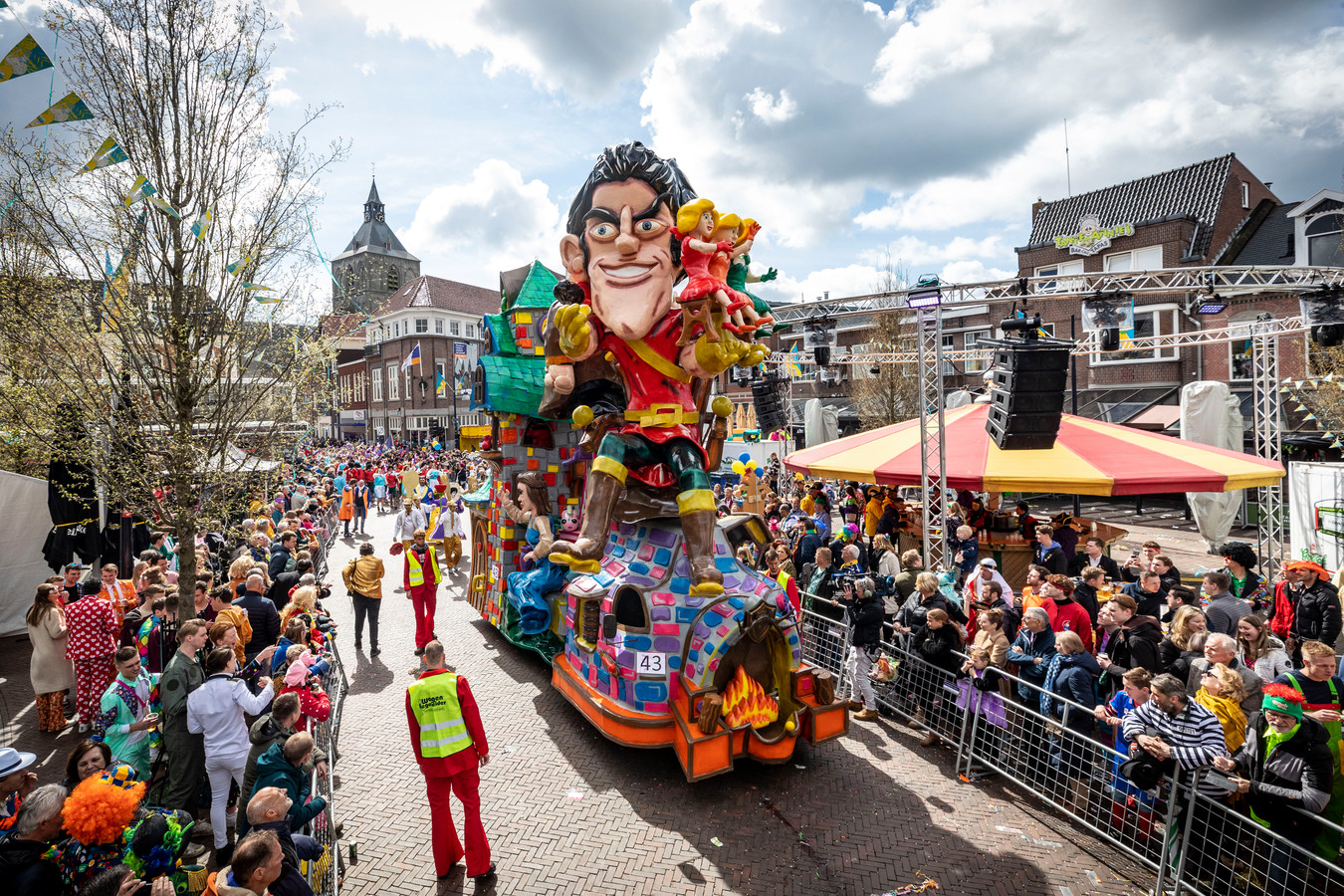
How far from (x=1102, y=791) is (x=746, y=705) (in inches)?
109

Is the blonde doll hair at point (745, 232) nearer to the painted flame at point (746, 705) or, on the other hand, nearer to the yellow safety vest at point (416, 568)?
the painted flame at point (746, 705)

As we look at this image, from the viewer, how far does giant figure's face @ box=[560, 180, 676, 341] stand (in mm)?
5891

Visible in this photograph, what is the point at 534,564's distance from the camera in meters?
8.12

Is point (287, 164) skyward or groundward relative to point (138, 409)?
skyward

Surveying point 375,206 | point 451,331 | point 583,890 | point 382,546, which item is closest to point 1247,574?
point 583,890

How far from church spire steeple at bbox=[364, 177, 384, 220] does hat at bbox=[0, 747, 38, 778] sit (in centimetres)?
7336

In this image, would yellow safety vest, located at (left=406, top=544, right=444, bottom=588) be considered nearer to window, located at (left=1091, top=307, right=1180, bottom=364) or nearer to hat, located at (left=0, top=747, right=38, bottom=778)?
hat, located at (left=0, top=747, right=38, bottom=778)

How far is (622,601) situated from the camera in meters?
5.95

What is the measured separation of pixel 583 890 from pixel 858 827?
84.3 inches

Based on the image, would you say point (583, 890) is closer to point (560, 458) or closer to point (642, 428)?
point (642, 428)

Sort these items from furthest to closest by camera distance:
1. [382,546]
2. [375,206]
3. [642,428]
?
[375,206] → [382,546] → [642,428]

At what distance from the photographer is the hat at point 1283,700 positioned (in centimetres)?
393

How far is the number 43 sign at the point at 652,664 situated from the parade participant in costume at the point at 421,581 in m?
4.53

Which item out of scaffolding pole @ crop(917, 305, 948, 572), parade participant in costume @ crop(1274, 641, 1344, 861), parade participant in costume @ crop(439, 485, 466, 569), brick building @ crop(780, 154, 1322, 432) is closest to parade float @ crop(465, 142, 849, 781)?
parade participant in costume @ crop(1274, 641, 1344, 861)
